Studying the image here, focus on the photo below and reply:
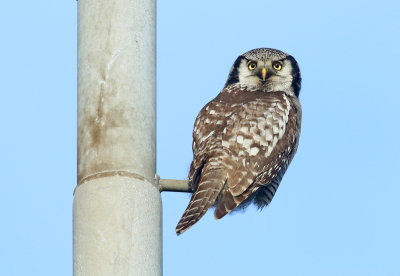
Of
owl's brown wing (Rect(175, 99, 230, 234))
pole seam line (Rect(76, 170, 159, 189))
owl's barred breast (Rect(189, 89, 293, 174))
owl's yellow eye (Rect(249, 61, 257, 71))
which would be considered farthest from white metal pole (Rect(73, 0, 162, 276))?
owl's yellow eye (Rect(249, 61, 257, 71))

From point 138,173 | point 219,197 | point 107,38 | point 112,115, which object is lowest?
point 219,197

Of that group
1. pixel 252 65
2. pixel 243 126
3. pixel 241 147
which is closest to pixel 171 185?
pixel 241 147

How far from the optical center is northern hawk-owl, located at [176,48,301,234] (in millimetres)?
5031

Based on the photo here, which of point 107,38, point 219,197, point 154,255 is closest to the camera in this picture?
point 154,255

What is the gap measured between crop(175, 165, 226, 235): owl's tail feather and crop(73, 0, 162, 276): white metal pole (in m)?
1.51

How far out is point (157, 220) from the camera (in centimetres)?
280

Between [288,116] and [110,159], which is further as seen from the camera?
[288,116]

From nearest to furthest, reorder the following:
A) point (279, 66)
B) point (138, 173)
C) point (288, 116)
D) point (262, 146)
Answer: point (138, 173) < point (262, 146) < point (288, 116) < point (279, 66)

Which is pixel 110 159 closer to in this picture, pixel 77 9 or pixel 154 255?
pixel 154 255

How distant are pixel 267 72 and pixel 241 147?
4.55ft

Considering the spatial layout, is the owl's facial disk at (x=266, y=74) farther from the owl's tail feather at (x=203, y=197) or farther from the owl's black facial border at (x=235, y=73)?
the owl's tail feather at (x=203, y=197)

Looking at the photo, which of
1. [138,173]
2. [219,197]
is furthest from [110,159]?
[219,197]

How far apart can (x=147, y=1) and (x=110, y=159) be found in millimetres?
719

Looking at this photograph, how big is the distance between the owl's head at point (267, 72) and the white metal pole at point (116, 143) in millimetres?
3310
